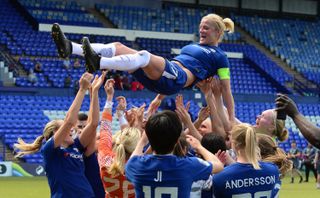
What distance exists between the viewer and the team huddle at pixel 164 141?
469 centimetres

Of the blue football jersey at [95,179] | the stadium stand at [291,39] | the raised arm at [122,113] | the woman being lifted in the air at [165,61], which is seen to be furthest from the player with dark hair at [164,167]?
the stadium stand at [291,39]

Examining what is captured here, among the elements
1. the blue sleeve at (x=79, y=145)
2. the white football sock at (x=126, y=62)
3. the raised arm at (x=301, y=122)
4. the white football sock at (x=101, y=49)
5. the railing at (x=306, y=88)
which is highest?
the white football sock at (x=101, y=49)

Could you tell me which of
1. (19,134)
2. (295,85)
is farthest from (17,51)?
(295,85)

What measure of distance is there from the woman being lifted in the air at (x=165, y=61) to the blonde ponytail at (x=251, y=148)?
1.69 meters

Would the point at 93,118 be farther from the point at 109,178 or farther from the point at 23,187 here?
the point at 23,187

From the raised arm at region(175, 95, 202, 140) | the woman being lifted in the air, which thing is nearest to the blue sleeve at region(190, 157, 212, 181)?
the raised arm at region(175, 95, 202, 140)

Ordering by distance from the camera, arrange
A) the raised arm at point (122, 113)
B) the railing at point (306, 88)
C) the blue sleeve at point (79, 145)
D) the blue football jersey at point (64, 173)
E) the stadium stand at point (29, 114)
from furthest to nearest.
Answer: the railing at point (306, 88) → the stadium stand at point (29, 114) → the raised arm at point (122, 113) → the blue sleeve at point (79, 145) → the blue football jersey at point (64, 173)

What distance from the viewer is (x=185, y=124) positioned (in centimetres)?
588

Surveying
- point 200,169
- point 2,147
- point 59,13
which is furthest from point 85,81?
point 59,13

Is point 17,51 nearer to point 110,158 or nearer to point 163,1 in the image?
point 163,1

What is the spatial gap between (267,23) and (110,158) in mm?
36797

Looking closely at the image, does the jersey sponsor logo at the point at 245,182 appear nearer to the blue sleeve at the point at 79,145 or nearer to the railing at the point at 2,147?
the blue sleeve at the point at 79,145

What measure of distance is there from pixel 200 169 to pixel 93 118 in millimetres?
1746

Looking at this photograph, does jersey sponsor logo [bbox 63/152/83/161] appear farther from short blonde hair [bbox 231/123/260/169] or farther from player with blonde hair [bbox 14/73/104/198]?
short blonde hair [bbox 231/123/260/169]
